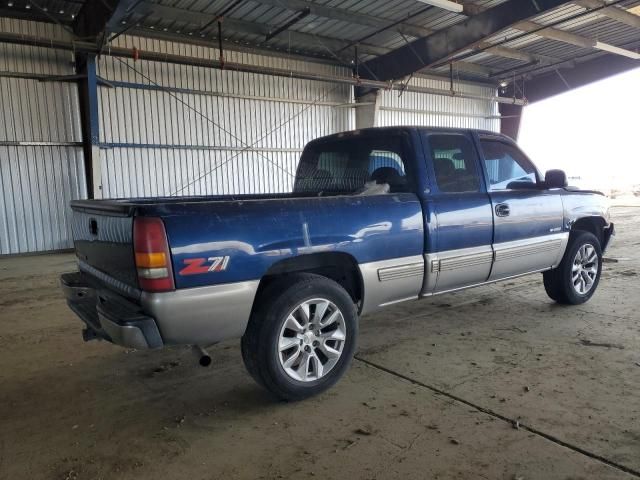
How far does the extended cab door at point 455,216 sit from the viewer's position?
148 inches

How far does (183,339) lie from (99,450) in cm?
73

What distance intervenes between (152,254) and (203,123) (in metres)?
10.2

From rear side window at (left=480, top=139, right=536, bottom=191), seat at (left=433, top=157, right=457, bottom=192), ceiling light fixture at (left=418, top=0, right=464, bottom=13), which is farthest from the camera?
ceiling light fixture at (left=418, top=0, right=464, bottom=13)

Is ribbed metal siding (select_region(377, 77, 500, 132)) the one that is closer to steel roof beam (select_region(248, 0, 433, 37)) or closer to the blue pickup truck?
steel roof beam (select_region(248, 0, 433, 37))

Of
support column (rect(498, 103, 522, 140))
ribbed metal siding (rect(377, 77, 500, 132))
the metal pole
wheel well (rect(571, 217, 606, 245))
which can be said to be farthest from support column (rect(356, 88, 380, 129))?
wheel well (rect(571, 217, 606, 245))

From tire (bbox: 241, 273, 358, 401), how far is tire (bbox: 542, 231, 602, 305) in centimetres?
293

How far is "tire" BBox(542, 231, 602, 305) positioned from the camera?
508cm

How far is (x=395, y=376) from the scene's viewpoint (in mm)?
3498

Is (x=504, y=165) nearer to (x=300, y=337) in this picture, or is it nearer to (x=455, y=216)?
(x=455, y=216)

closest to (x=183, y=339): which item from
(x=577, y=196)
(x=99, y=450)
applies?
(x=99, y=450)

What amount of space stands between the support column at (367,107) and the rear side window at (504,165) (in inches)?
372

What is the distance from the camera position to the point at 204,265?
2.67 metres

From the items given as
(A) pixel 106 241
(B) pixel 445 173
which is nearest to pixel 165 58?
(B) pixel 445 173

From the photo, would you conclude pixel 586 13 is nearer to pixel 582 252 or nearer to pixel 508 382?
pixel 582 252
